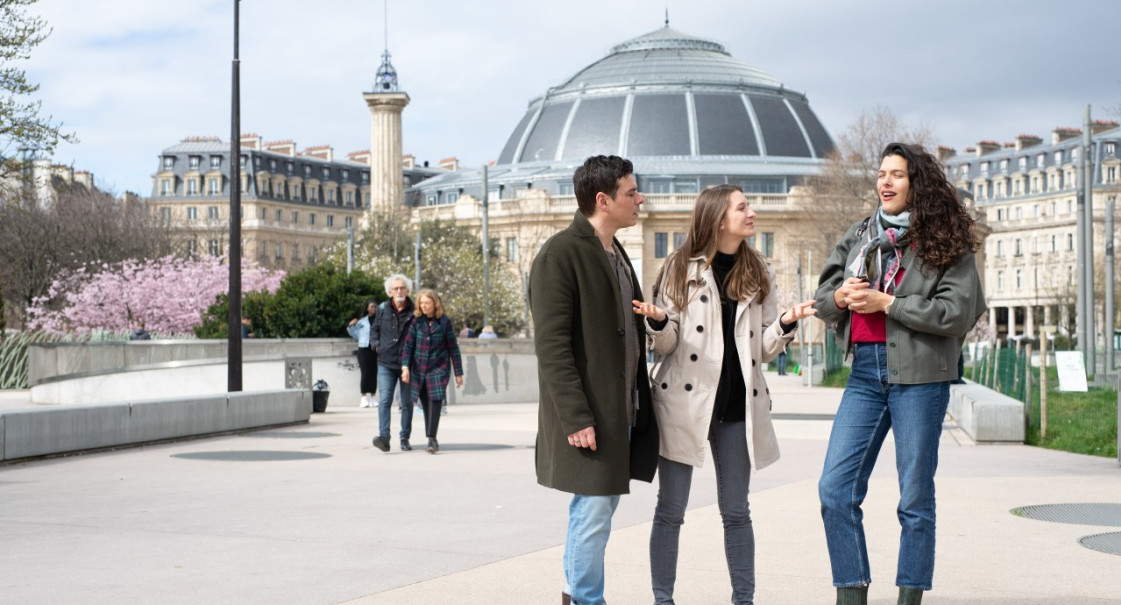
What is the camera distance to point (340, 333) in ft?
90.9

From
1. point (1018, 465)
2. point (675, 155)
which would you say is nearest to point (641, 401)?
point (1018, 465)

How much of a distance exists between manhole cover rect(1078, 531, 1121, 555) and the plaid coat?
690cm

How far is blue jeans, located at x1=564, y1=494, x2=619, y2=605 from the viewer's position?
527cm

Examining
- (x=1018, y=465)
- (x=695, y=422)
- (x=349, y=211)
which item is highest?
(x=349, y=211)

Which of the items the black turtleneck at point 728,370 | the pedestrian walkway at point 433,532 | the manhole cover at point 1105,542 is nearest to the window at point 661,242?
the pedestrian walkway at point 433,532

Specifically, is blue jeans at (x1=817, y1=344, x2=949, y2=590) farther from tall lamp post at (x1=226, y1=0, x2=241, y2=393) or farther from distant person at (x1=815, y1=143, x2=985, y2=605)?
tall lamp post at (x1=226, y1=0, x2=241, y2=393)

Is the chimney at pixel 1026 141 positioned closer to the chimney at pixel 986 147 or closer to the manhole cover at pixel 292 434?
the chimney at pixel 986 147

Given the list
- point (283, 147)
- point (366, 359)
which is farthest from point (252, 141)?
point (366, 359)

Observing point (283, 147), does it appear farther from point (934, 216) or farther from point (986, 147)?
point (934, 216)

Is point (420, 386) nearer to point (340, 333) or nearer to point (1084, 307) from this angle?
point (340, 333)

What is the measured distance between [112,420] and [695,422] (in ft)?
31.6

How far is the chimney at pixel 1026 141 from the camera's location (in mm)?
125000

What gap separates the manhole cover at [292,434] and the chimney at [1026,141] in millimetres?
118254

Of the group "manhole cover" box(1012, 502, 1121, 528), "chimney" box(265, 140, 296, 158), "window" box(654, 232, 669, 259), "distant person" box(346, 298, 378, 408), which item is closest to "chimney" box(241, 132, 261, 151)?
"chimney" box(265, 140, 296, 158)
